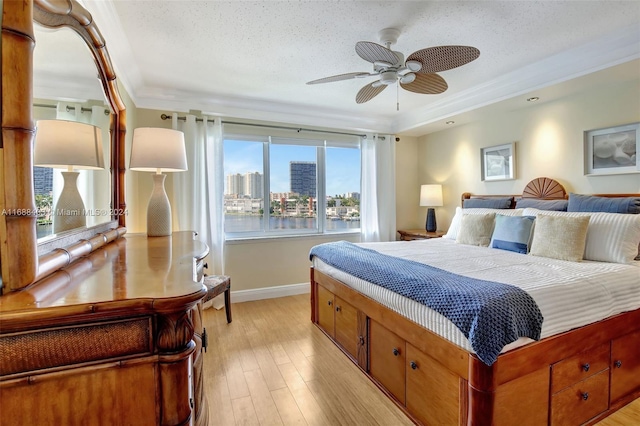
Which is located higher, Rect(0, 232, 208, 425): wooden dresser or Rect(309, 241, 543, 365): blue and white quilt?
Rect(0, 232, 208, 425): wooden dresser

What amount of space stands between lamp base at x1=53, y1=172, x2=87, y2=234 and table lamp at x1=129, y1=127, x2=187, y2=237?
0.76 metres

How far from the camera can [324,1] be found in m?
1.98

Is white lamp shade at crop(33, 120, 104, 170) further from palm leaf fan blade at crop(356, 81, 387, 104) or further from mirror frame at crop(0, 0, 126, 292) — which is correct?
palm leaf fan blade at crop(356, 81, 387, 104)

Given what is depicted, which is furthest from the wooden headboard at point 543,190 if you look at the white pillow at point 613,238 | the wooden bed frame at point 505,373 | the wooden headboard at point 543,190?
the wooden bed frame at point 505,373

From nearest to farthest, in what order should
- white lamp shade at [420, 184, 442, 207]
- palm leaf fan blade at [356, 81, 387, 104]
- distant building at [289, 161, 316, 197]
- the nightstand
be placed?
palm leaf fan blade at [356, 81, 387, 104] → the nightstand → distant building at [289, 161, 316, 197] → white lamp shade at [420, 184, 442, 207]

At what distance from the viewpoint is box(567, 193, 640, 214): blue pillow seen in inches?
96.7

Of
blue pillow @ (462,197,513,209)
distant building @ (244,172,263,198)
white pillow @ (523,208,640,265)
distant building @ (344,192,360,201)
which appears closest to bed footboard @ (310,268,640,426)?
white pillow @ (523,208,640,265)

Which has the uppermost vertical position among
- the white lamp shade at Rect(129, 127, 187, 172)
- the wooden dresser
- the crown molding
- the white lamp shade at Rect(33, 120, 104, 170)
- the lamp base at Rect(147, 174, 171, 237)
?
the crown molding

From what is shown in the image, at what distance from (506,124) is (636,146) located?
1277mm

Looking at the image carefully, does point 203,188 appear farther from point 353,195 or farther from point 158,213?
point 353,195

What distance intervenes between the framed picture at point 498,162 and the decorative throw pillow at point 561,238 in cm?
127

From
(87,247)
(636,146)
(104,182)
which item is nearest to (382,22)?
(104,182)

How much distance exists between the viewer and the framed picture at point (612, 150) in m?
2.68

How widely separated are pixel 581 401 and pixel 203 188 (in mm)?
3695
